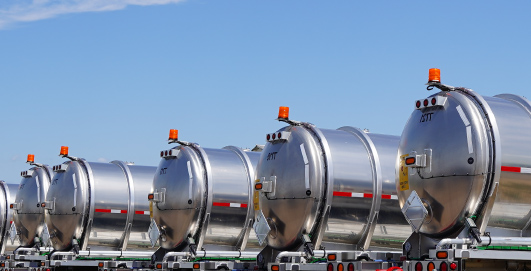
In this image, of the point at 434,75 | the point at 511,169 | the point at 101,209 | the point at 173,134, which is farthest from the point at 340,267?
the point at 101,209

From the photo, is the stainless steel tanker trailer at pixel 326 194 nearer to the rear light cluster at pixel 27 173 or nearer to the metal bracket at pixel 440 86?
the metal bracket at pixel 440 86

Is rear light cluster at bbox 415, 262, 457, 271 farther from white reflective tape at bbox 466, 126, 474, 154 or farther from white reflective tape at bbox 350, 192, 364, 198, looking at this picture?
white reflective tape at bbox 350, 192, 364, 198

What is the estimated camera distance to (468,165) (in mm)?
8828

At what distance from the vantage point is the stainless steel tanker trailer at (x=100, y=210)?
16422 mm

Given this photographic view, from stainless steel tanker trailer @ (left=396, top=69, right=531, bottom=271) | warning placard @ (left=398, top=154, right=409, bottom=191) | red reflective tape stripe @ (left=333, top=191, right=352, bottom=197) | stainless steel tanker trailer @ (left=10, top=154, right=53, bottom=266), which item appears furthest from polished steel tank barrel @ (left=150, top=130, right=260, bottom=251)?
stainless steel tanker trailer @ (left=10, top=154, right=53, bottom=266)

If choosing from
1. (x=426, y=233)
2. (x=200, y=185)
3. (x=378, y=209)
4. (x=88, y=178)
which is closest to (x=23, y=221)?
(x=88, y=178)

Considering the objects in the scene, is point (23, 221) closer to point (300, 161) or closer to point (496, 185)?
point (300, 161)

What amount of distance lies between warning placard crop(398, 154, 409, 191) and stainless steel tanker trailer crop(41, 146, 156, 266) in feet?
26.7

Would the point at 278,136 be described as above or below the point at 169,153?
above

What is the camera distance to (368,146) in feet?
38.5

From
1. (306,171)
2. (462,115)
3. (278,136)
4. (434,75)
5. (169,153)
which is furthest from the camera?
(169,153)

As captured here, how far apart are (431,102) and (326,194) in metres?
2.37

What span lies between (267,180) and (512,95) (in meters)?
3.82

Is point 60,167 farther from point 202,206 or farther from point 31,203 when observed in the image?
point 202,206
